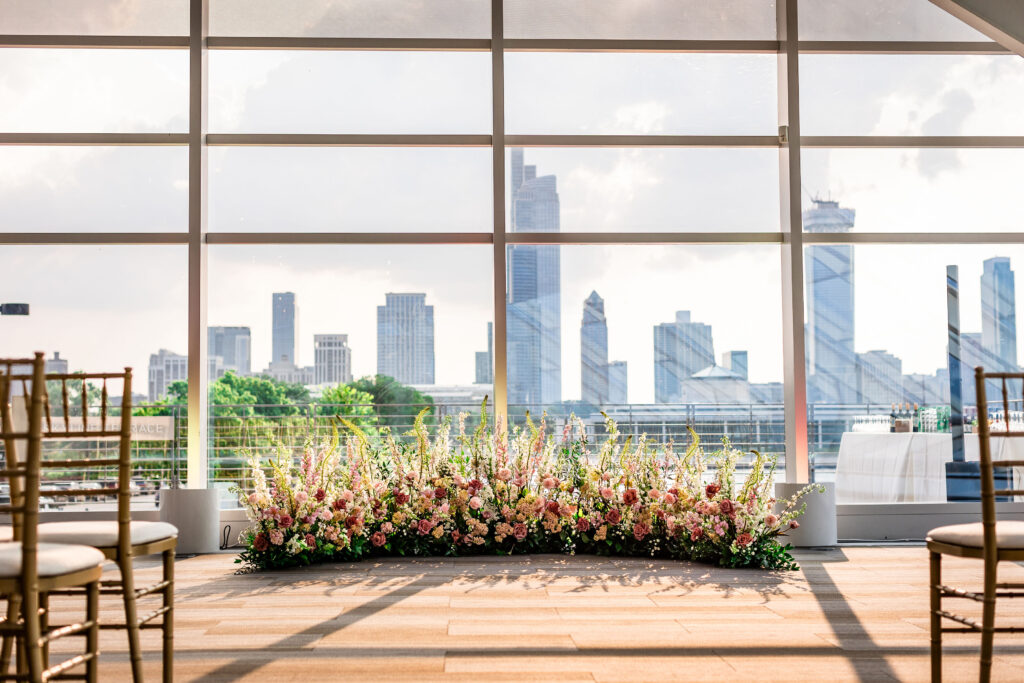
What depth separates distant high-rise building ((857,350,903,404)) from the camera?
6.29m

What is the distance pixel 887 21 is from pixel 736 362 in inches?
104

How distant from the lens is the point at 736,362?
20.7ft

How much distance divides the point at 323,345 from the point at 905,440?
412 centimetres

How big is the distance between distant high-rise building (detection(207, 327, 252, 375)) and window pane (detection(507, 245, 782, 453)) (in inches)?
71.8

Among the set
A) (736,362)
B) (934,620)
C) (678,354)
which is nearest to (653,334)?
(678,354)

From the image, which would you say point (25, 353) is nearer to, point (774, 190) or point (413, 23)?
point (413, 23)

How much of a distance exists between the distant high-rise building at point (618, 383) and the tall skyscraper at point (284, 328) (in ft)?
7.21

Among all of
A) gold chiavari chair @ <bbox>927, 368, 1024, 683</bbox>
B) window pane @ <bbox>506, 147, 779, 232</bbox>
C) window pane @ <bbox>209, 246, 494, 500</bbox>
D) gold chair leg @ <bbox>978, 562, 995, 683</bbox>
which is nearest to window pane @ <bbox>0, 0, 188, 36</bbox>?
window pane @ <bbox>209, 246, 494, 500</bbox>

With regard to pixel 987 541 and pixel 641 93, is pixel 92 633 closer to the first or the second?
pixel 987 541

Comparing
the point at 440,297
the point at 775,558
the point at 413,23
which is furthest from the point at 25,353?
the point at 775,558

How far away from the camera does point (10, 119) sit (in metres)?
6.08

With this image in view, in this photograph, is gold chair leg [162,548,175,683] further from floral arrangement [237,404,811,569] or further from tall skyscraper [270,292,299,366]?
tall skyscraper [270,292,299,366]

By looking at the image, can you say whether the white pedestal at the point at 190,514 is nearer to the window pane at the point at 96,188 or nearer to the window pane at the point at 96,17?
the window pane at the point at 96,188

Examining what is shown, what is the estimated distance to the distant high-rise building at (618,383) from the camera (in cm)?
628
